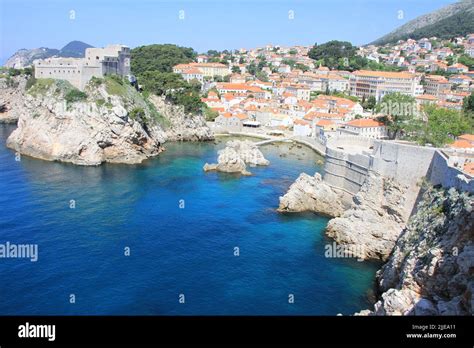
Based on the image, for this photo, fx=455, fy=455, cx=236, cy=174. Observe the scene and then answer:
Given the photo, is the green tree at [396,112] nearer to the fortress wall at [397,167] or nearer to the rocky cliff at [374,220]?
the fortress wall at [397,167]

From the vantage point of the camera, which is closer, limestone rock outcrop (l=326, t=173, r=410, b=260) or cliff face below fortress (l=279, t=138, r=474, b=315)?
cliff face below fortress (l=279, t=138, r=474, b=315)

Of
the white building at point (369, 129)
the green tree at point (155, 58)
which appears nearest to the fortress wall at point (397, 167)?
the white building at point (369, 129)

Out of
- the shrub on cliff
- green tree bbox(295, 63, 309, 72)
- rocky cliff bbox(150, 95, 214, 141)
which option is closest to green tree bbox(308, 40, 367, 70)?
green tree bbox(295, 63, 309, 72)

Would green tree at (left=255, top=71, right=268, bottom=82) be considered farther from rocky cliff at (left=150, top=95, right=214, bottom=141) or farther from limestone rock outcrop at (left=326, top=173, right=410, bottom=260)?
limestone rock outcrop at (left=326, top=173, right=410, bottom=260)

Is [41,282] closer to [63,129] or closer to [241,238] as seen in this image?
[241,238]

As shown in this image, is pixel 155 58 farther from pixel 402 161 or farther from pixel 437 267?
pixel 437 267

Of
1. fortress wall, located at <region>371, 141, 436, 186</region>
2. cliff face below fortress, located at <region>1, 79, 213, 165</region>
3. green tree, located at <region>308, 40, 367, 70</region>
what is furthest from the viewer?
green tree, located at <region>308, 40, 367, 70</region>
